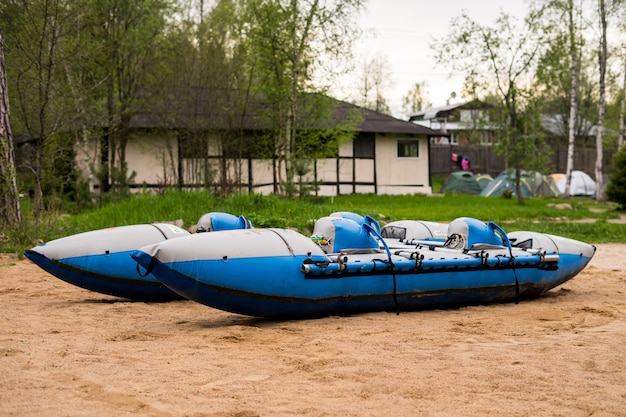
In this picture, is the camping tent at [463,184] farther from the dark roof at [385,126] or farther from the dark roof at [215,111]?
the dark roof at [215,111]

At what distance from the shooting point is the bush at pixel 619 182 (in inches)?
971

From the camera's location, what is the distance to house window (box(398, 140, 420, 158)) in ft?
111

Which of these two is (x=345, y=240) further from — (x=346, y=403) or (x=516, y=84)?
(x=516, y=84)

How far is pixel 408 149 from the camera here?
3409 cm

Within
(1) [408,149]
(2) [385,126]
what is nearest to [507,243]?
(2) [385,126]

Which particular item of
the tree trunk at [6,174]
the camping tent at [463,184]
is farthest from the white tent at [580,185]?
the tree trunk at [6,174]

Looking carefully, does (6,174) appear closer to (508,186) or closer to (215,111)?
(215,111)

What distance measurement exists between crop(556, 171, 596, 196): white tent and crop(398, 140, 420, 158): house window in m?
6.90

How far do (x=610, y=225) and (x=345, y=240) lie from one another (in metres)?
12.3

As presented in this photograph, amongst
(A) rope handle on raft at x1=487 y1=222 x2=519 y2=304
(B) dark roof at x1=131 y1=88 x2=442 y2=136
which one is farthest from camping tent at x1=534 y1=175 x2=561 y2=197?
(A) rope handle on raft at x1=487 y1=222 x2=519 y2=304

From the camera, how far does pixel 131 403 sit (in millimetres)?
4828

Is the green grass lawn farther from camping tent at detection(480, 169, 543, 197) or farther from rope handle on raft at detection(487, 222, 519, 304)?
camping tent at detection(480, 169, 543, 197)

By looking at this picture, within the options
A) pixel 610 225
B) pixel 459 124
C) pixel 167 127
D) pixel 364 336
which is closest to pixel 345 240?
pixel 364 336

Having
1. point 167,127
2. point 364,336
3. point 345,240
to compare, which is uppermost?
point 167,127
